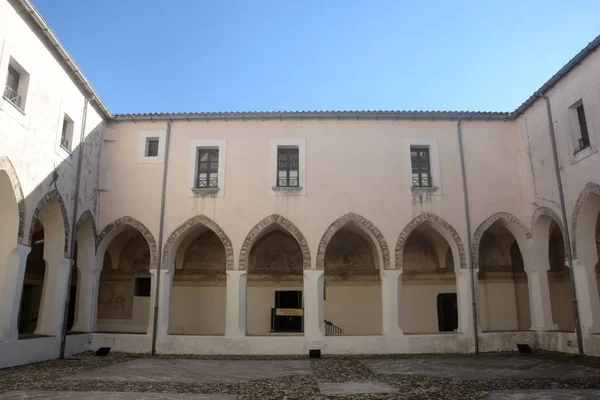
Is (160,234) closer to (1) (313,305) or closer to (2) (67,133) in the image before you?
(2) (67,133)

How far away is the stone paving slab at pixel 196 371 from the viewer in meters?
8.79

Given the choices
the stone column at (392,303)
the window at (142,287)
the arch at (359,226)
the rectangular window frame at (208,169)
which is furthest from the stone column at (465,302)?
the window at (142,287)

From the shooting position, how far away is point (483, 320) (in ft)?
50.4

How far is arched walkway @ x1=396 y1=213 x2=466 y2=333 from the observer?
51.0 feet

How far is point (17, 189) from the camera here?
9.68 meters

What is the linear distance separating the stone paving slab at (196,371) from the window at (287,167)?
16.3 ft

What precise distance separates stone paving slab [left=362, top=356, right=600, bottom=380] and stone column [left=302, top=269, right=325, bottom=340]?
1795 millimetres

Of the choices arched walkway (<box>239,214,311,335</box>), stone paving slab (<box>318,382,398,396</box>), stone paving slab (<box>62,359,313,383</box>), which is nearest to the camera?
stone paving slab (<box>318,382,398,396</box>)

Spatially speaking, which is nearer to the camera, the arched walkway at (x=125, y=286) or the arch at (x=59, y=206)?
the arch at (x=59, y=206)

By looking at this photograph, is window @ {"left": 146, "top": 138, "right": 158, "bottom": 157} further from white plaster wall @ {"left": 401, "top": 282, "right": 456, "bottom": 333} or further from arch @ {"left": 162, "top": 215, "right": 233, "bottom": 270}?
white plaster wall @ {"left": 401, "top": 282, "right": 456, "bottom": 333}

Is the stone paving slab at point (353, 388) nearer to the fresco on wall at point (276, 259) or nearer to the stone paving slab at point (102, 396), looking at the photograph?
the stone paving slab at point (102, 396)

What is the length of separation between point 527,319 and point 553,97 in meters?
6.96

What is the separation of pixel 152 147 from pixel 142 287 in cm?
473

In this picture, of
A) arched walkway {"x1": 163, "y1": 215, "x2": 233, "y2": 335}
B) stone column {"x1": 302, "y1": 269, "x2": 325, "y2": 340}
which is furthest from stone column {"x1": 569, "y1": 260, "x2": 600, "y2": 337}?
arched walkway {"x1": 163, "y1": 215, "x2": 233, "y2": 335}
